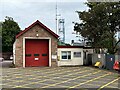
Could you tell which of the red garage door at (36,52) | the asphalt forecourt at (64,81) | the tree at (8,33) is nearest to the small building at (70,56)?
the red garage door at (36,52)

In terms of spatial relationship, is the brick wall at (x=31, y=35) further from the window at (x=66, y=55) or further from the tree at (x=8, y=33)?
the tree at (x=8, y=33)

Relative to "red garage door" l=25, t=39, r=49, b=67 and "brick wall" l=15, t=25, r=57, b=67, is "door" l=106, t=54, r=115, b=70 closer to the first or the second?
"brick wall" l=15, t=25, r=57, b=67

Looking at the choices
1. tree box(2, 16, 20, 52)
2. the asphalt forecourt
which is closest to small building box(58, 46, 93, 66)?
the asphalt forecourt

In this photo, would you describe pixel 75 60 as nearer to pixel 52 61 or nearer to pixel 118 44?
pixel 52 61

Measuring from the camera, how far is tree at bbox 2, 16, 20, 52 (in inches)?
2261

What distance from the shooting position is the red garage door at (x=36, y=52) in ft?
103

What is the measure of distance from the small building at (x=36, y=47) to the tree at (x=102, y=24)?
3856 millimetres

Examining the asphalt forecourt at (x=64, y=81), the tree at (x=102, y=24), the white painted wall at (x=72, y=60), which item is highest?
the tree at (x=102, y=24)

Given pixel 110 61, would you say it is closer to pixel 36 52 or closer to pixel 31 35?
pixel 36 52

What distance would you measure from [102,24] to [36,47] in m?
7.99

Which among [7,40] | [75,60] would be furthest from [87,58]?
[7,40]

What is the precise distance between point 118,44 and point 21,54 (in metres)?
11.7

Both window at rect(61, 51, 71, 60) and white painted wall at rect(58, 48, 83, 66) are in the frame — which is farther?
window at rect(61, 51, 71, 60)

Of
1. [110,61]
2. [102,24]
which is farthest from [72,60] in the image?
[110,61]
